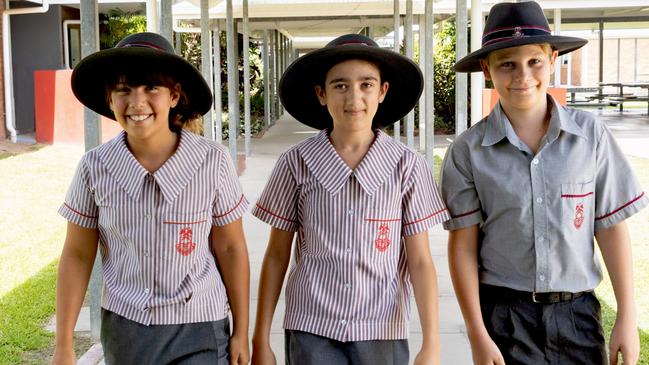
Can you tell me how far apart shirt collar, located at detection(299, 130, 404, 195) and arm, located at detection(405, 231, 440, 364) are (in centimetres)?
22

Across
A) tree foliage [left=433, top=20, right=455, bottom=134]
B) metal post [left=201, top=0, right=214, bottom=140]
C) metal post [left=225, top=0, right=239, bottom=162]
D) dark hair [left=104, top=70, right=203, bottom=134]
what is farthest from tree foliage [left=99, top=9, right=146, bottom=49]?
dark hair [left=104, top=70, right=203, bottom=134]

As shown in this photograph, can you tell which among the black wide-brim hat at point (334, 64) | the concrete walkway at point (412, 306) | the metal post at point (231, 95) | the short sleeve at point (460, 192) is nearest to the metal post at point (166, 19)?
the concrete walkway at point (412, 306)

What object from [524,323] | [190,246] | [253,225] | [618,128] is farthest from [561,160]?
[618,128]

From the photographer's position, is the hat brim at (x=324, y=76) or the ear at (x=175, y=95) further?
the ear at (x=175, y=95)

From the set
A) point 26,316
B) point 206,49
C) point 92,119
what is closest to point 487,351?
point 92,119

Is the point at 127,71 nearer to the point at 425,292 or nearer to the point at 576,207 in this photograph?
the point at 425,292

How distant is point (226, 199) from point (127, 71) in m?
0.50

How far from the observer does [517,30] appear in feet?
9.00

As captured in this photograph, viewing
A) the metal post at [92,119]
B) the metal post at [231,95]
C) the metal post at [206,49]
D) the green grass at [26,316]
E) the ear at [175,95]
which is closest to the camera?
the ear at [175,95]

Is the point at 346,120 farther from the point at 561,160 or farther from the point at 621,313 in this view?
the point at 621,313

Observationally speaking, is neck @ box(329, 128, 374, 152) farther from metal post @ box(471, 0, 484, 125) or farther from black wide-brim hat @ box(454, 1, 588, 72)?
metal post @ box(471, 0, 484, 125)

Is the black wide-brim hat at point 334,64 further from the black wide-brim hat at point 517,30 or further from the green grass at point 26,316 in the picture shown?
the green grass at point 26,316

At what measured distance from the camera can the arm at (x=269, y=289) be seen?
273 cm

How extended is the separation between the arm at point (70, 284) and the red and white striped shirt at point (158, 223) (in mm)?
47
